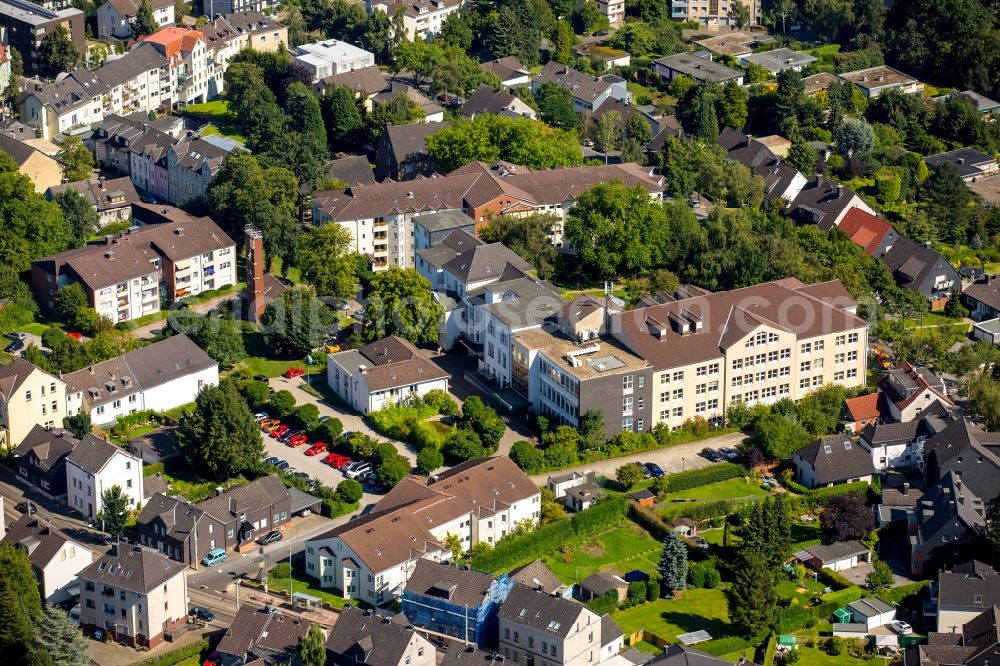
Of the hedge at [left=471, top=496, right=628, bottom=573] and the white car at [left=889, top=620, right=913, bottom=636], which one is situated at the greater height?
the white car at [left=889, top=620, right=913, bottom=636]

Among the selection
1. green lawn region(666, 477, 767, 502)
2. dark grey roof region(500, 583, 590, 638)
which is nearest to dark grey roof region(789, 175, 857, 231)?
green lawn region(666, 477, 767, 502)

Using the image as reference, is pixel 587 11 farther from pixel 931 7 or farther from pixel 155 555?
pixel 155 555

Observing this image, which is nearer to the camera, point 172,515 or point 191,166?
point 172,515

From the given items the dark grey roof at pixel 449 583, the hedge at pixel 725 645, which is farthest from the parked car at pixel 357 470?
the hedge at pixel 725 645

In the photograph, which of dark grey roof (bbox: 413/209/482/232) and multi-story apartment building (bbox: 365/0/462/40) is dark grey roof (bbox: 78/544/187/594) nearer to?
dark grey roof (bbox: 413/209/482/232)

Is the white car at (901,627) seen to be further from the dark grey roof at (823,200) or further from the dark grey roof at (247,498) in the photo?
the dark grey roof at (823,200)

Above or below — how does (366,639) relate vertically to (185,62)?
above

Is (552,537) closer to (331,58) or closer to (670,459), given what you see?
(670,459)

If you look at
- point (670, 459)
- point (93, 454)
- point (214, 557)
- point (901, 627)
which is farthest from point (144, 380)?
point (901, 627)
